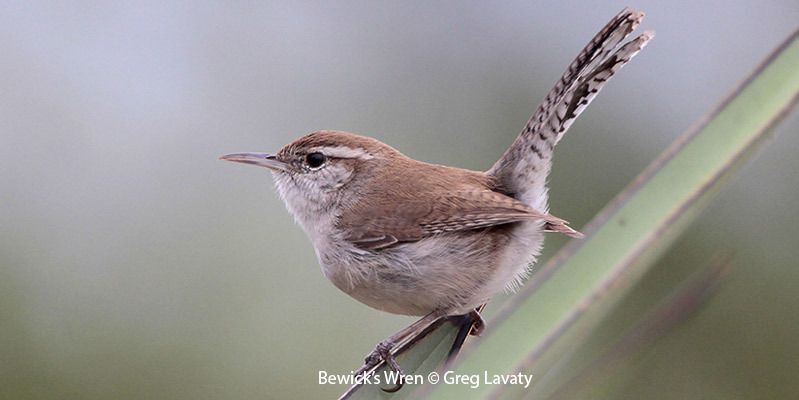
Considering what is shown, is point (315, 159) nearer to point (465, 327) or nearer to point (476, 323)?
point (476, 323)

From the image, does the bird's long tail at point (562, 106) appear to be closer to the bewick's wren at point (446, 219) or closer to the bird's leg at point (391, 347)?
the bewick's wren at point (446, 219)

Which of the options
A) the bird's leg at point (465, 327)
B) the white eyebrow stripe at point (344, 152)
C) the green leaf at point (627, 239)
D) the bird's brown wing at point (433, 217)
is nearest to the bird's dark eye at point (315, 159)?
the white eyebrow stripe at point (344, 152)

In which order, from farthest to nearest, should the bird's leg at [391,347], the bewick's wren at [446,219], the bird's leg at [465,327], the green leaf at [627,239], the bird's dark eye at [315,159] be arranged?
the bird's dark eye at [315,159] → the bewick's wren at [446,219] → the bird's leg at [391,347] → the bird's leg at [465,327] → the green leaf at [627,239]

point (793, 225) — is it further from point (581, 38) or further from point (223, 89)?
point (223, 89)

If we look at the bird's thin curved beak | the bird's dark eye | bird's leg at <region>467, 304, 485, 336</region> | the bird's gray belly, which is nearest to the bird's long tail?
the bird's gray belly

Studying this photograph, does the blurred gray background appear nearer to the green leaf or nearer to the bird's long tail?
the bird's long tail
